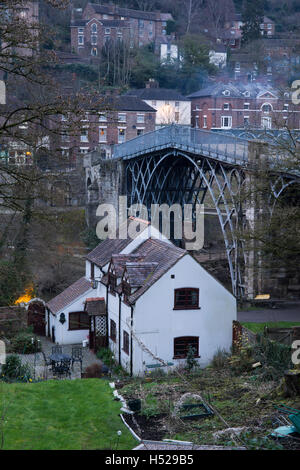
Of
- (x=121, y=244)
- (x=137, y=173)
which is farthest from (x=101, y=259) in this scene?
(x=137, y=173)

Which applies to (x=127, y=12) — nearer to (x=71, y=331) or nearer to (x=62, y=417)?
(x=71, y=331)

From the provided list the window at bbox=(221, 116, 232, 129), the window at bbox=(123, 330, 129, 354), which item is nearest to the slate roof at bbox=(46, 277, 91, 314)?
the window at bbox=(123, 330, 129, 354)

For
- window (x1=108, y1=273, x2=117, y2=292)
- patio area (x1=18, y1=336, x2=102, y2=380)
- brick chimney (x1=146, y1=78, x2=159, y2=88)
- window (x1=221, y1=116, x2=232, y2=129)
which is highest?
brick chimney (x1=146, y1=78, x2=159, y2=88)

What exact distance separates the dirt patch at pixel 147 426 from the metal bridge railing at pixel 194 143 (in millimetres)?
16384

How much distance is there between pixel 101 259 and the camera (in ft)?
96.2

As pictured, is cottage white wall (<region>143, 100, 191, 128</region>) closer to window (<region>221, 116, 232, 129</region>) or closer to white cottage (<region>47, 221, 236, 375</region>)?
window (<region>221, 116, 232, 129</region>)

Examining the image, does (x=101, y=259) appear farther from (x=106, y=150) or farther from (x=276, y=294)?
(x=106, y=150)

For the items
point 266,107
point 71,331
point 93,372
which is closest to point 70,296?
point 71,331

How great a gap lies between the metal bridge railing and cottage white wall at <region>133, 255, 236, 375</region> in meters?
7.48

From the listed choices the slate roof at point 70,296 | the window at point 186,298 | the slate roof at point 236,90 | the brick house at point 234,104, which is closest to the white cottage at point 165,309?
the window at point 186,298

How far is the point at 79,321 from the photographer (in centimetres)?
2977

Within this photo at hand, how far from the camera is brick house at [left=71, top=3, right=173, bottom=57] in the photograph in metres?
86.6

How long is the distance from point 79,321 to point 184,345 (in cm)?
821

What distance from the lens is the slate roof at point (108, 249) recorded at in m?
28.2
